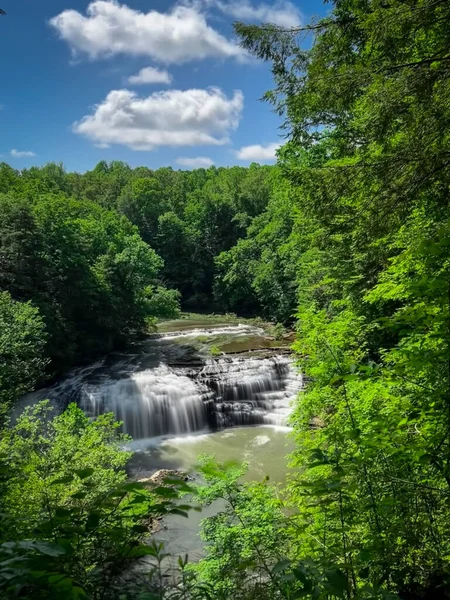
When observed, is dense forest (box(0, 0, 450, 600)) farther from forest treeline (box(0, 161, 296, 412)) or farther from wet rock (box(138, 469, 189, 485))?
wet rock (box(138, 469, 189, 485))

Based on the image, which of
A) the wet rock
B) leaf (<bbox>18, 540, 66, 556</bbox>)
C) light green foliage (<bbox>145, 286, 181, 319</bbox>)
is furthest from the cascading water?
leaf (<bbox>18, 540, 66, 556</bbox>)

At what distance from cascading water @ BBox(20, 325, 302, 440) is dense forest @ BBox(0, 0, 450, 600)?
2.71m

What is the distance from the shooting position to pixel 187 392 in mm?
16203

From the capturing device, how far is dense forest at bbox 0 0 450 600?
1.91 meters

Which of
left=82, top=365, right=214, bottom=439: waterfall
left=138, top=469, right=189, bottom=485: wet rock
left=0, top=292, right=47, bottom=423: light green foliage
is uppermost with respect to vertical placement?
left=0, top=292, right=47, bottom=423: light green foliage

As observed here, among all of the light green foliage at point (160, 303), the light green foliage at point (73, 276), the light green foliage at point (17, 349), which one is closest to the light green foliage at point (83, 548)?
the light green foliage at point (17, 349)

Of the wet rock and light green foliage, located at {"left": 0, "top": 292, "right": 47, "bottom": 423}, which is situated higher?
light green foliage, located at {"left": 0, "top": 292, "right": 47, "bottom": 423}

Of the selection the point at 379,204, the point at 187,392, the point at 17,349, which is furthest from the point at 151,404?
the point at 379,204

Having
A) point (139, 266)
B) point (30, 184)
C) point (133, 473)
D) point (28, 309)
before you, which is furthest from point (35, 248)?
point (30, 184)

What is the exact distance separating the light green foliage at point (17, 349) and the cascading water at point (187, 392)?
238 centimetres

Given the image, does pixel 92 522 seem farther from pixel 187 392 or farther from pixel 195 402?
pixel 187 392

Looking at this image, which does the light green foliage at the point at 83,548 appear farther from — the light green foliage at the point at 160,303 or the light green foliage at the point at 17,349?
the light green foliage at the point at 160,303

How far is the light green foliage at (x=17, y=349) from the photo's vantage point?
40.2 ft

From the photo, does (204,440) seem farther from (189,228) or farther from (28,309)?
(189,228)
